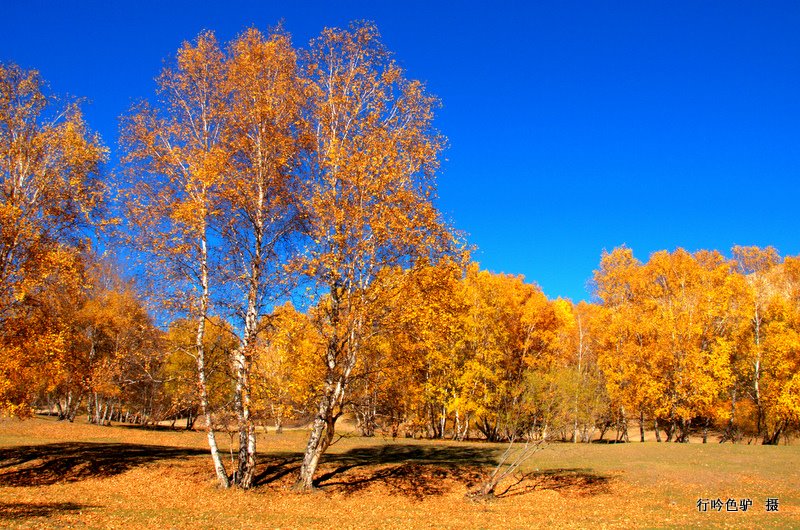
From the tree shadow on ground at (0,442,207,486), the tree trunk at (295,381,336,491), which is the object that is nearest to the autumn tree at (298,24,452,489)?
the tree trunk at (295,381,336,491)

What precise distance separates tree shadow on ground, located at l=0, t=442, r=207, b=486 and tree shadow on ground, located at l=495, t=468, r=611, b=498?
1583cm

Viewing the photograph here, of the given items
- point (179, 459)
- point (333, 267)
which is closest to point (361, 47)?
point (333, 267)

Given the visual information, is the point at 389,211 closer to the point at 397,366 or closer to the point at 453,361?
the point at 397,366

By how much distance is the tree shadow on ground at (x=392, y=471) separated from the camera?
20672 millimetres

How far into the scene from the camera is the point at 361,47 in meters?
21.7

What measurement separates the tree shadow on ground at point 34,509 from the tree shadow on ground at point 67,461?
4.86 meters

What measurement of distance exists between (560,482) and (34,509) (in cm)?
1949

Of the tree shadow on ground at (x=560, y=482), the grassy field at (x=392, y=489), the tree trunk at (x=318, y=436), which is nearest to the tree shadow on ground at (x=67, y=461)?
the grassy field at (x=392, y=489)

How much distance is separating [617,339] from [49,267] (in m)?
38.7

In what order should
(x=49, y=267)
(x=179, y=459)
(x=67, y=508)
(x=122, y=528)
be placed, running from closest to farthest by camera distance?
1. (x=122, y=528)
2. (x=67, y=508)
3. (x=49, y=267)
4. (x=179, y=459)

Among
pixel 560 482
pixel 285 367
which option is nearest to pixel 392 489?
pixel 285 367

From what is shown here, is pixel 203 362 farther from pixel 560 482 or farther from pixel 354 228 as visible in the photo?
pixel 560 482

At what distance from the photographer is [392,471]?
2300cm

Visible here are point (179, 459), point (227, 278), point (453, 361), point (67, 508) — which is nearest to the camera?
point (67, 508)
